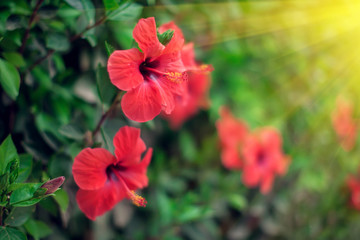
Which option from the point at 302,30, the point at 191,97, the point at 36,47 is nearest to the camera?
the point at 36,47

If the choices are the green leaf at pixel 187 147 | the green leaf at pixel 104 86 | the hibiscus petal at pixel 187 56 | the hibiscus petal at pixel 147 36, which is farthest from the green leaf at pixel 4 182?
the green leaf at pixel 187 147

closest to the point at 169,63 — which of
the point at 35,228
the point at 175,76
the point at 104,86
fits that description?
the point at 175,76

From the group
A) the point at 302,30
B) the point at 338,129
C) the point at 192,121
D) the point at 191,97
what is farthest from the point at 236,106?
the point at 302,30

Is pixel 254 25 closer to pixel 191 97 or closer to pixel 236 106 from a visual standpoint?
pixel 236 106

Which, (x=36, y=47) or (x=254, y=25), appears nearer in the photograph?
(x=36, y=47)

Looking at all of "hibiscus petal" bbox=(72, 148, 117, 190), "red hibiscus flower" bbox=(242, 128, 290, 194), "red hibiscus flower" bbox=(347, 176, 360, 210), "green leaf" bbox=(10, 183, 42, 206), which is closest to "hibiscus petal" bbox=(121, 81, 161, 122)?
"hibiscus petal" bbox=(72, 148, 117, 190)

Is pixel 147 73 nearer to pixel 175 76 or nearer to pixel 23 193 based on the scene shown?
pixel 175 76

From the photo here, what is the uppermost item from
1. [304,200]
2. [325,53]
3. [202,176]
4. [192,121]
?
[325,53]
